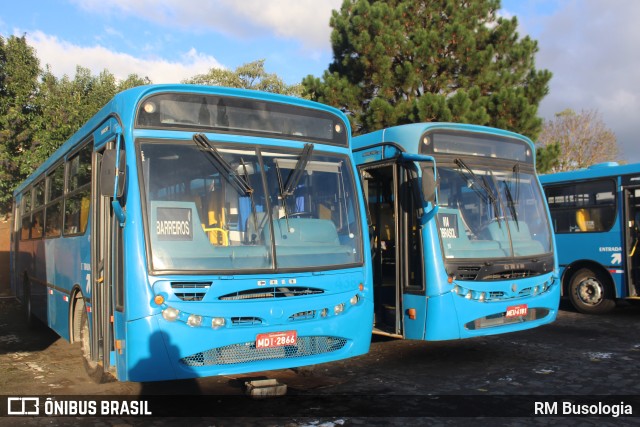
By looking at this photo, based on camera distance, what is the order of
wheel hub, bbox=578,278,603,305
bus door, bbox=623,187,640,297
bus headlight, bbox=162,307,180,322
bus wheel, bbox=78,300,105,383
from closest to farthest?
1. bus headlight, bbox=162,307,180,322
2. bus wheel, bbox=78,300,105,383
3. bus door, bbox=623,187,640,297
4. wheel hub, bbox=578,278,603,305

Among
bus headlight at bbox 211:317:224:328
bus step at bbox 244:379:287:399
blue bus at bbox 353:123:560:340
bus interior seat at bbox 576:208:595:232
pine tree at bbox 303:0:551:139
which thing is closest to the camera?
bus headlight at bbox 211:317:224:328

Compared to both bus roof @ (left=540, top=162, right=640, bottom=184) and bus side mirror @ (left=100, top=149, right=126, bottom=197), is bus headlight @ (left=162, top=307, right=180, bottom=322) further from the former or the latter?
bus roof @ (left=540, top=162, right=640, bottom=184)

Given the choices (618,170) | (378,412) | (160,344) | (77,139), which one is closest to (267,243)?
(160,344)

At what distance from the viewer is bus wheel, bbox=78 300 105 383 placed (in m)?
6.38

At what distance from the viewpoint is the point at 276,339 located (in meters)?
5.36

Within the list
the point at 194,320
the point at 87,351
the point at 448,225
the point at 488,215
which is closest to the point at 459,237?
the point at 448,225

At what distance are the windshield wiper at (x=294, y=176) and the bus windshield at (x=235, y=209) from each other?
0.03ft

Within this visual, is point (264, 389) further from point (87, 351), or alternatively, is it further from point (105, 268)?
point (87, 351)

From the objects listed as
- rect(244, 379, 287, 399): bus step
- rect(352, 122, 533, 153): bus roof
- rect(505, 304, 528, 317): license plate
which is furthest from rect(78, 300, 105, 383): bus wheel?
rect(505, 304, 528, 317): license plate

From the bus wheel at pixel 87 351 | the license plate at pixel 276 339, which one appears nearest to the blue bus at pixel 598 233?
the license plate at pixel 276 339

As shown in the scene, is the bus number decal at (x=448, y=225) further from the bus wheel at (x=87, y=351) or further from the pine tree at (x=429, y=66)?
the pine tree at (x=429, y=66)

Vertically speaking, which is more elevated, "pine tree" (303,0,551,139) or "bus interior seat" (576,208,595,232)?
"pine tree" (303,0,551,139)

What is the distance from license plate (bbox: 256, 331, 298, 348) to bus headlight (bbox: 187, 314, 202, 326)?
21.9 inches

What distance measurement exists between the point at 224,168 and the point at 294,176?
29.3 inches
